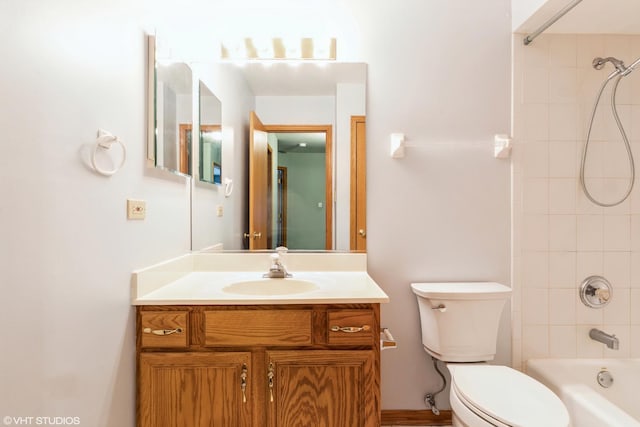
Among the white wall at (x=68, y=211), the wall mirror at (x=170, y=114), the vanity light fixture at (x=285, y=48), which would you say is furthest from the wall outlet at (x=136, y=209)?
the vanity light fixture at (x=285, y=48)

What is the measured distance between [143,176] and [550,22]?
6.54 feet

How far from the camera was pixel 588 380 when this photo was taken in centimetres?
182

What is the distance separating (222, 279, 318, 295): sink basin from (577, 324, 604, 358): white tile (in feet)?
4.94

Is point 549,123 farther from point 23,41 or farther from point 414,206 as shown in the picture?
point 23,41

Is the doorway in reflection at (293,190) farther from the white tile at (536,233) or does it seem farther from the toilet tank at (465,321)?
the white tile at (536,233)

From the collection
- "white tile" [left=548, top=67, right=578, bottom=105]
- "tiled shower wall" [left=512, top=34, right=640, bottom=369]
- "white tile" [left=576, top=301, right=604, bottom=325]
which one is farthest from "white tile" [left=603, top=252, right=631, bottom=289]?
"white tile" [left=548, top=67, right=578, bottom=105]

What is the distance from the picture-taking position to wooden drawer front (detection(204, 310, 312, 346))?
52.7 inches

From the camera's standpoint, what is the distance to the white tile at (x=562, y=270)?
1904 mm

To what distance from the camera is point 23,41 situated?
848 mm

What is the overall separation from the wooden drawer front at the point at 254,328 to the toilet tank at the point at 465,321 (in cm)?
72

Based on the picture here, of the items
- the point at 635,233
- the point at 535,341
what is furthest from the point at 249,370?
the point at 635,233

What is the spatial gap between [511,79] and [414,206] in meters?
0.86

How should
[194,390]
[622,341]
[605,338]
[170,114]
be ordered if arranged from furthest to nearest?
[622,341] → [605,338] → [170,114] → [194,390]

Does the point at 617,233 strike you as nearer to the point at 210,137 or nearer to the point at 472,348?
the point at 472,348
